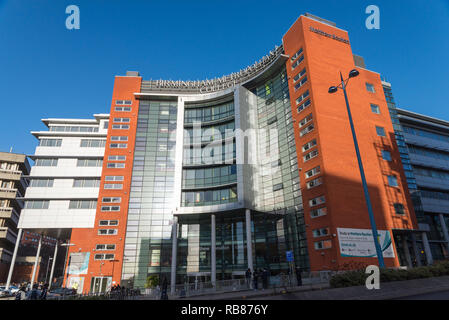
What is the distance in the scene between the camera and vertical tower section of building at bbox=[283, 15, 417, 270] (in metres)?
34.9

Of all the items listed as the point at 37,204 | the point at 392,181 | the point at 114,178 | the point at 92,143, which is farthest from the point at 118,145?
the point at 392,181

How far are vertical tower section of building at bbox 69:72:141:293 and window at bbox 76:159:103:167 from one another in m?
4.40

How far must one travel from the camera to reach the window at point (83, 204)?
51.2 metres

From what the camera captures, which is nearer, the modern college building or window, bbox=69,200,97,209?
the modern college building

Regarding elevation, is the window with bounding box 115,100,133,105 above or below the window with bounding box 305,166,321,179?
above

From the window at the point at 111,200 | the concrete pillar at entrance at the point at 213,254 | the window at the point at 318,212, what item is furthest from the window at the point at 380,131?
the window at the point at 111,200

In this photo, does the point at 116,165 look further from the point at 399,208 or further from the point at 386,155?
the point at 399,208

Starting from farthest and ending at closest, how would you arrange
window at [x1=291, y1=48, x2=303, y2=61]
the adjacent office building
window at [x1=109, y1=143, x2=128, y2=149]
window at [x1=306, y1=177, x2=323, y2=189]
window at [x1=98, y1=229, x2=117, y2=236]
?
the adjacent office building, window at [x1=109, y1=143, x2=128, y2=149], window at [x1=98, y1=229, x2=117, y2=236], window at [x1=291, y1=48, x2=303, y2=61], window at [x1=306, y1=177, x2=323, y2=189]

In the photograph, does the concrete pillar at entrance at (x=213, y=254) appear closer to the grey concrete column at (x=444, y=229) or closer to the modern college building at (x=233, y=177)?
the modern college building at (x=233, y=177)

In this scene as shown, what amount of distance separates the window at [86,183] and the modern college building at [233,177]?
0.82 feet

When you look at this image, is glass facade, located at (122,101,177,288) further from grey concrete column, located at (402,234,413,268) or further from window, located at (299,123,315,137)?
grey concrete column, located at (402,234,413,268)

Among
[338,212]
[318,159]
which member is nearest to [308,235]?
[338,212]

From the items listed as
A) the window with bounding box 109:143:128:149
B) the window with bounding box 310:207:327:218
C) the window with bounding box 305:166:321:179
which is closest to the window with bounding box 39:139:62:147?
the window with bounding box 109:143:128:149

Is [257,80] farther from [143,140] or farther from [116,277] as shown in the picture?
[116,277]
